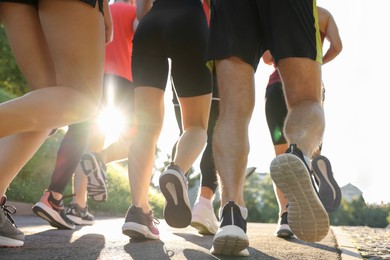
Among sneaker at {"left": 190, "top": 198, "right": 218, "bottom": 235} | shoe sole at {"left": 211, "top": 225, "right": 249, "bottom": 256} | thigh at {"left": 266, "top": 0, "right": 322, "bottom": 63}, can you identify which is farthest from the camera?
sneaker at {"left": 190, "top": 198, "right": 218, "bottom": 235}

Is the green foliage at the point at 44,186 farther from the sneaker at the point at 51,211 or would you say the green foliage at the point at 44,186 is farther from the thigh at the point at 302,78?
the thigh at the point at 302,78

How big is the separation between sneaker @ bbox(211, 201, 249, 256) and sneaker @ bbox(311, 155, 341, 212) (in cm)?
40

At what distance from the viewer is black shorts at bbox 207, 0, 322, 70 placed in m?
2.88

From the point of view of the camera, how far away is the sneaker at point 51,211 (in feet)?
14.4

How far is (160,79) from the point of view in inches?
146

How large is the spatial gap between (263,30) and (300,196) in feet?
3.19

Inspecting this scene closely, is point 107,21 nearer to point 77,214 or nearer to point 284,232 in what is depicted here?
point 284,232

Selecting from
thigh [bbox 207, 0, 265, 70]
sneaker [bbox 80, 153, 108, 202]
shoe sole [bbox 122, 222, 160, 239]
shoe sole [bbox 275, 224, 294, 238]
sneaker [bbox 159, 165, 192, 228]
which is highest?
thigh [bbox 207, 0, 265, 70]

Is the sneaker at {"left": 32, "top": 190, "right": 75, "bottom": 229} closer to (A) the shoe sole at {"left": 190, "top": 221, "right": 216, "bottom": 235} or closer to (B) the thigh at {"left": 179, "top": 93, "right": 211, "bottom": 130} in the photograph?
(A) the shoe sole at {"left": 190, "top": 221, "right": 216, "bottom": 235}

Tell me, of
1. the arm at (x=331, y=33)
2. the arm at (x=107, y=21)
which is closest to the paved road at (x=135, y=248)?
the arm at (x=107, y=21)

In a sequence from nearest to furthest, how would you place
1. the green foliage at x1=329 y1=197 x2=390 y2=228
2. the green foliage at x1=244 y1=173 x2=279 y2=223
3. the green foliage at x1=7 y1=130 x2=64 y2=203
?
the green foliage at x1=7 y1=130 x2=64 y2=203 → the green foliage at x1=329 y1=197 x2=390 y2=228 → the green foliage at x1=244 y1=173 x2=279 y2=223

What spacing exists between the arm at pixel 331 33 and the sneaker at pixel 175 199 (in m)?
1.76

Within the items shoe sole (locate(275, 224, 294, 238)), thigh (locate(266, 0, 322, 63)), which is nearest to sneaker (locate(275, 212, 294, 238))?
shoe sole (locate(275, 224, 294, 238))

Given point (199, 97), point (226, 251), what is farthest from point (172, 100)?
point (226, 251)
